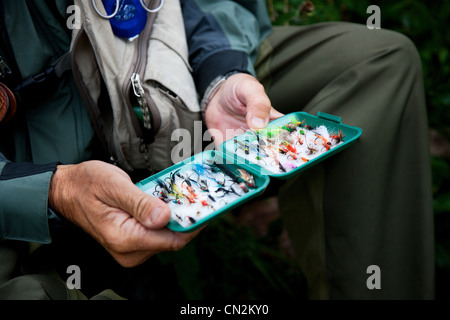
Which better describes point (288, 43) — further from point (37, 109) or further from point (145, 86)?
point (37, 109)

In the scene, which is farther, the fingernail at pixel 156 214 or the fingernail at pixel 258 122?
the fingernail at pixel 258 122

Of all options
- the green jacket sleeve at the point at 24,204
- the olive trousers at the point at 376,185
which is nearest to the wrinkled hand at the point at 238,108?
the olive trousers at the point at 376,185

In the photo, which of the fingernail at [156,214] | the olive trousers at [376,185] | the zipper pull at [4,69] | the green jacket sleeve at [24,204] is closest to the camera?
the fingernail at [156,214]

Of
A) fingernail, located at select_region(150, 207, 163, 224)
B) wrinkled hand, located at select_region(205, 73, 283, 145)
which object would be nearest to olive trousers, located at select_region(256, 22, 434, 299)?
wrinkled hand, located at select_region(205, 73, 283, 145)

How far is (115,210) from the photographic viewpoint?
3.93ft

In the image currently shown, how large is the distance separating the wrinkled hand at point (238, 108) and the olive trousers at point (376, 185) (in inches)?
11.9

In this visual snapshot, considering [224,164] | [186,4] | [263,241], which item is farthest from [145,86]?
[263,241]

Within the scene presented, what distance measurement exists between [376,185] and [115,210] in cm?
104

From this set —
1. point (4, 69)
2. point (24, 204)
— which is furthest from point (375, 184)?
point (4, 69)

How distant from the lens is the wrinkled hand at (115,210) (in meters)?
1.11

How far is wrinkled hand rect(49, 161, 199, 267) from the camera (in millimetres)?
1110

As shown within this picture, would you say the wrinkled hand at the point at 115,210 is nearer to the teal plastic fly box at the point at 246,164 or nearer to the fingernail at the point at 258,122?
the teal plastic fly box at the point at 246,164

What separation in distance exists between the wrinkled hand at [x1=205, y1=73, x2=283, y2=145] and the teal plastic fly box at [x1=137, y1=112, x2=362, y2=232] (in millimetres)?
71

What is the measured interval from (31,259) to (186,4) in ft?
4.69
